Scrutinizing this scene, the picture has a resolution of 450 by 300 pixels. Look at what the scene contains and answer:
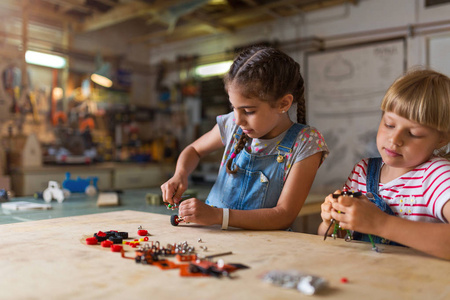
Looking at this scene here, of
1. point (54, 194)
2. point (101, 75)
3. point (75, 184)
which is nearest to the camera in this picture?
point (54, 194)

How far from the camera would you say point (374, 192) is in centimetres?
116

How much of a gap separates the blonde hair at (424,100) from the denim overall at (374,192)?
0.22 m

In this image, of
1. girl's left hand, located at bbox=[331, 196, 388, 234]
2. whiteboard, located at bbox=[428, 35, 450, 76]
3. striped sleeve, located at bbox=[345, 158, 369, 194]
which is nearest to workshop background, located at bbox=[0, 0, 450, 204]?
whiteboard, located at bbox=[428, 35, 450, 76]

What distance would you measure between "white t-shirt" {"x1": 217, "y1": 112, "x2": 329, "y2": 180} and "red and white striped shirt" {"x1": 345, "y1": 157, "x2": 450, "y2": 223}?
0.79ft

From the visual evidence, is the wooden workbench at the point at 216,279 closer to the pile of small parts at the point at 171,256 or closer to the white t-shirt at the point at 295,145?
the pile of small parts at the point at 171,256

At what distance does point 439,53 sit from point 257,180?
3442 mm

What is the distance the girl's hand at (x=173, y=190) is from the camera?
1331 millimetres

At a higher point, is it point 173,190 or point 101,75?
point 101,75

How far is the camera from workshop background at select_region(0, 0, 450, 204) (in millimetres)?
3842

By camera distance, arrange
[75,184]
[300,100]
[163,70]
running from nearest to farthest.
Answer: [300,100] < [75,184] < [163,70]

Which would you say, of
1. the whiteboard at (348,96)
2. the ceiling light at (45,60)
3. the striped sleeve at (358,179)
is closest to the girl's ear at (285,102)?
the striped sleeve at (358,179)

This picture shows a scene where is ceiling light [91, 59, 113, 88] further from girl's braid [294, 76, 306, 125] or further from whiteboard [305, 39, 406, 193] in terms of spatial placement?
girl's braid [294, 76, 306, 125]

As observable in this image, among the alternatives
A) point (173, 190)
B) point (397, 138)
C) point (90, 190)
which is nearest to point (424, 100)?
point (397, 138)

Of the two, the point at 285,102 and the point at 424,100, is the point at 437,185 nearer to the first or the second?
the point at 424,100
